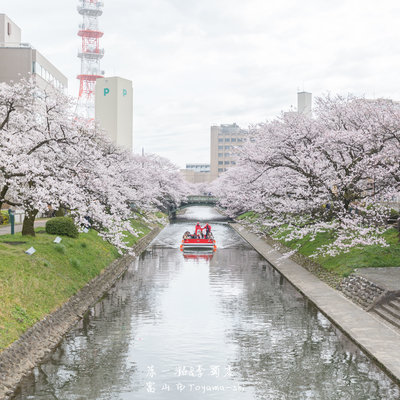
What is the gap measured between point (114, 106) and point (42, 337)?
167 m

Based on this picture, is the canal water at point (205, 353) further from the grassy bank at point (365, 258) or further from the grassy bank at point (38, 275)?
the grassy bank at point (365, 258)

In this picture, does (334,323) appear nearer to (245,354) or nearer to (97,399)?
(245,354)

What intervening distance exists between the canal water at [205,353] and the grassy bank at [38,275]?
5.07 ft

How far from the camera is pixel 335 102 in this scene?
37.3 metres

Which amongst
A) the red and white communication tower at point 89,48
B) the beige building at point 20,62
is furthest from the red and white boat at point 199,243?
the red and white communication tower at point 89,48

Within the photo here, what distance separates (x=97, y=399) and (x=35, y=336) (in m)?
5.28

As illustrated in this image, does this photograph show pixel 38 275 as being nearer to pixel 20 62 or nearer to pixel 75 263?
pixel 75 263

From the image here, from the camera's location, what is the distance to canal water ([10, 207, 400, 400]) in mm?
15016

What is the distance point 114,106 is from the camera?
180m

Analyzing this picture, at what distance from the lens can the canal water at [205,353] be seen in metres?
15.0

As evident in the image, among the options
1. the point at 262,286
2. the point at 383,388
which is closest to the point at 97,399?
the point at 383,388

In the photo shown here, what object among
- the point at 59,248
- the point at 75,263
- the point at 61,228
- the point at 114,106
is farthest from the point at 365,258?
the point at 114,106

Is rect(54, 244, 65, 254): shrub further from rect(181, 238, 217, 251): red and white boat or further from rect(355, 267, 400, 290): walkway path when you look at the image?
rect(181, 238, 217, 251): red and white boat

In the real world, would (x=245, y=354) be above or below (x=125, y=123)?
below
